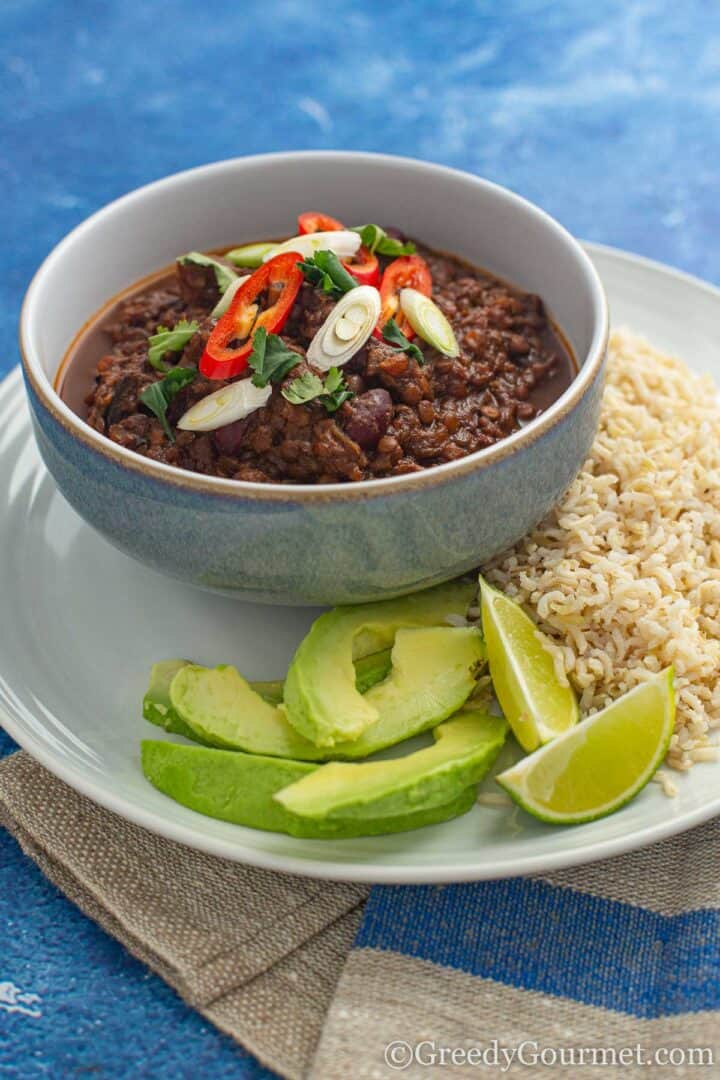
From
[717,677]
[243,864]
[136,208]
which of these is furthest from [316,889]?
[136,208]

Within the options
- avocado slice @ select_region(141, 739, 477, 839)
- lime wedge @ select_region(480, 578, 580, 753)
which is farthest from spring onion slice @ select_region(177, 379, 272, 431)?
avocado slice @ select_region(141, 739, 477, 839)

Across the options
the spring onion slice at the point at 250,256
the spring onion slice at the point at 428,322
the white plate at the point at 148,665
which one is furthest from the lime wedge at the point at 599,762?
the spring onion slice at the point at 250,256

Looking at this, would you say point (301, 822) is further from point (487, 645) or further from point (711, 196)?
point (711, 196)

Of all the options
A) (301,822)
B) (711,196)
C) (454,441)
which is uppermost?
(454,441)

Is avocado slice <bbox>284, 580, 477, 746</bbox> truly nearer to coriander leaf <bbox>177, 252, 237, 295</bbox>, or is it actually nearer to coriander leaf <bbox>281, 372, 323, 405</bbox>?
coriander leaf <bbox>281, 372, 323, 405</bbox>

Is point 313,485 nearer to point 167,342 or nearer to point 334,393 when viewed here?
point 334,393

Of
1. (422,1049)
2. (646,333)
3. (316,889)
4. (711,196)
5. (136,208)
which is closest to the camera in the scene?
(422,1049)

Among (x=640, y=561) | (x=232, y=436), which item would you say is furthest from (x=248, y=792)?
(x=640, y=561)
